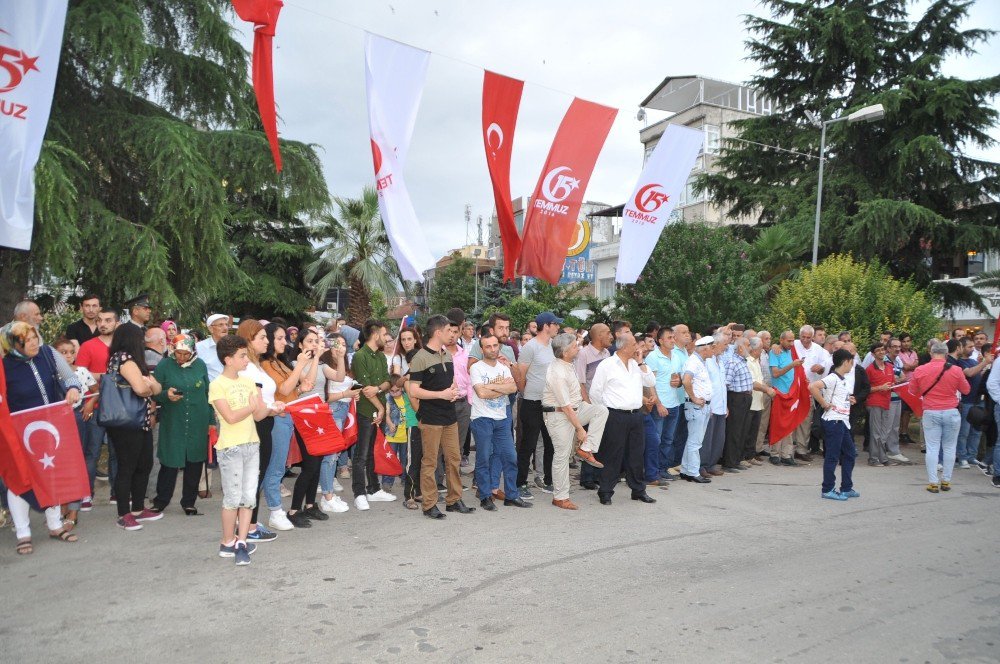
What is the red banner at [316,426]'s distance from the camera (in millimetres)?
6883

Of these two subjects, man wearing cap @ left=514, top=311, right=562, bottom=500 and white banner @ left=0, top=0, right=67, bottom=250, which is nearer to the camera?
white banner @ left=0, top=0, right=67, bottom=250

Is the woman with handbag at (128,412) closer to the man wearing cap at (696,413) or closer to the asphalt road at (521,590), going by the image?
the asphalt road at (521,590)

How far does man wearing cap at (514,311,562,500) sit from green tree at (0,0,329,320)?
315 inches

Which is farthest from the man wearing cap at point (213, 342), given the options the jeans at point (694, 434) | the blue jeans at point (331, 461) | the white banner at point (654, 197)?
the jeans at point (694, 434)

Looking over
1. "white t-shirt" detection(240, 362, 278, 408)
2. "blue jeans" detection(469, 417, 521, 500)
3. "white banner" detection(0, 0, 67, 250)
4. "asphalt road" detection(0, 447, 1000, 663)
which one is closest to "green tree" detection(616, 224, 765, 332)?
"asphalt road" detection(0, 447, 1000, 663)

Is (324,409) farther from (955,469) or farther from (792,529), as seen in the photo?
(955,469)

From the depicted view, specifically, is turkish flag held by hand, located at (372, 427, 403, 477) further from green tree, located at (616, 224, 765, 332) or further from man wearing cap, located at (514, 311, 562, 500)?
green tree, located at (616, 224, 765, 332)

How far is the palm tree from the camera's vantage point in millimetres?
32156

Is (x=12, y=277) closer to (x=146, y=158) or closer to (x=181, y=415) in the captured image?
(x=146, y=158)

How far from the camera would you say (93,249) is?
44.0ft

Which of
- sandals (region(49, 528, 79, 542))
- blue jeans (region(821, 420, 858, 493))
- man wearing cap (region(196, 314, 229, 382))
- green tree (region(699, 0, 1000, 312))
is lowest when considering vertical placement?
sandals (region(49, 528, 79, 542))

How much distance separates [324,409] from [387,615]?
9.11 feet

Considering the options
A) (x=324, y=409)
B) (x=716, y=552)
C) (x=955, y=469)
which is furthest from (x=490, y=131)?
(x=955, y=469)

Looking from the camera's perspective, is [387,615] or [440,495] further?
[440,495]
